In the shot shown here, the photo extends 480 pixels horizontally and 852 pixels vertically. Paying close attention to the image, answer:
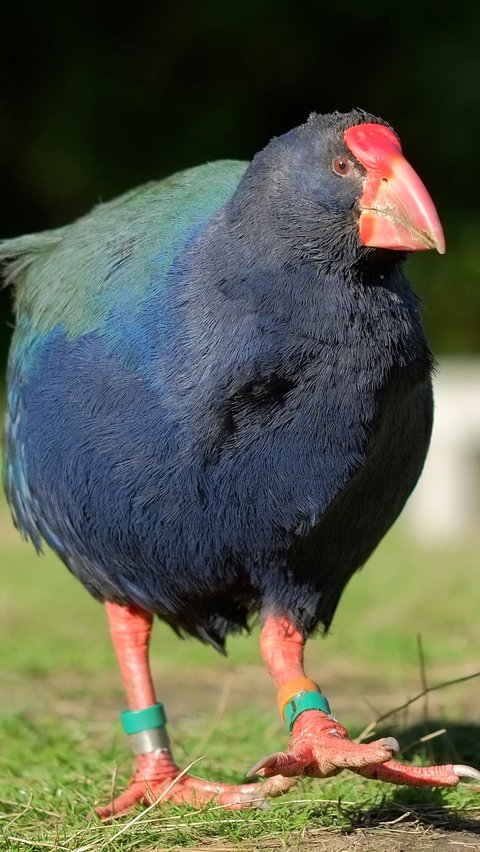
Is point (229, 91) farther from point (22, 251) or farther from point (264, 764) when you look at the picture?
point (264, 764)

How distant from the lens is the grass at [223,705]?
2.52 meters

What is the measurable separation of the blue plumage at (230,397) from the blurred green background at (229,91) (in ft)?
26.2

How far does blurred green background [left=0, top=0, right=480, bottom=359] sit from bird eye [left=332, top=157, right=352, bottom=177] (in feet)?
27.3

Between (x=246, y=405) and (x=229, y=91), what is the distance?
9.09 m

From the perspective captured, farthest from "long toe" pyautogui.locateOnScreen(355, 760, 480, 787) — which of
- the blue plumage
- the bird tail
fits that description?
the bird tail

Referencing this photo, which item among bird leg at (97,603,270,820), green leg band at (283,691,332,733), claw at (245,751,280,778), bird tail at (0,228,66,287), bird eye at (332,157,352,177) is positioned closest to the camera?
claw at (245,751,280,778)

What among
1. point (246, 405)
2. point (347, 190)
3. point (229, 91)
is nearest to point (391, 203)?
point (347, 190)

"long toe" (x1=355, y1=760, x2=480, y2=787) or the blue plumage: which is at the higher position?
the blue plumage

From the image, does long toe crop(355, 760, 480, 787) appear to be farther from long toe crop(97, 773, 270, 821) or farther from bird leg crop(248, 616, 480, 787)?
long toe crop(97, 773, 270, 821)

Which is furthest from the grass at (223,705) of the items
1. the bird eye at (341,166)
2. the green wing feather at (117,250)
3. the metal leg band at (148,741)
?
the bird eye at (341,166)

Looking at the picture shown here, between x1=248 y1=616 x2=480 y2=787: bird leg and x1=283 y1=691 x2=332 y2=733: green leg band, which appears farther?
x1=283 y1=691 x2=332 y2=733: green leg band

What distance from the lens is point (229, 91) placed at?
11.1 m

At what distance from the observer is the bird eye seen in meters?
2.43

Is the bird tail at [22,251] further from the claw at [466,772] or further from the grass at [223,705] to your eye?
the claw at [466,772]
